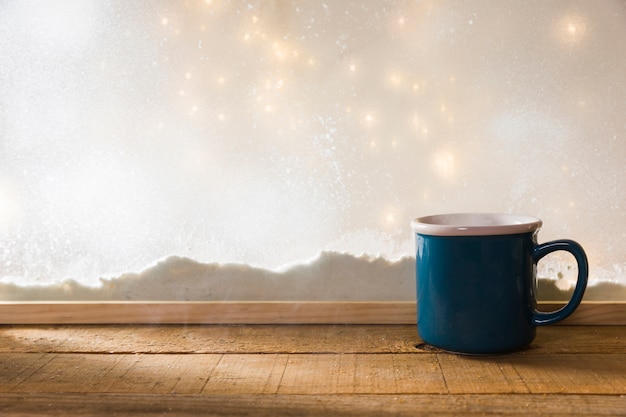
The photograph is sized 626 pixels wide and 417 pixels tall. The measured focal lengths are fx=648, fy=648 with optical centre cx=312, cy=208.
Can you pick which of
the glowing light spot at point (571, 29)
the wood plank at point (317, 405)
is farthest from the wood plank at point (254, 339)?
the glowing light spot at point (571, 29)

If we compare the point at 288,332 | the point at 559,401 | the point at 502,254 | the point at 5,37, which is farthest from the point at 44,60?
the point at 559,401

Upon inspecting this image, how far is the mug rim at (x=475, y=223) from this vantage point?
2.17ft

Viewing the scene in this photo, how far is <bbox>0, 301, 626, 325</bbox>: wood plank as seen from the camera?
0.81 meters

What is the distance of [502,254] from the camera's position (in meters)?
0.66

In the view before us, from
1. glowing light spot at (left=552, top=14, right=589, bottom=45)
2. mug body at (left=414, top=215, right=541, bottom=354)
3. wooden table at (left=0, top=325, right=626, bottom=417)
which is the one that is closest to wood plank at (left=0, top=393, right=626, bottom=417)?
wooden table at (left=0, top=325, right=626, bottom=417)

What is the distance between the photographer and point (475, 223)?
0.77m

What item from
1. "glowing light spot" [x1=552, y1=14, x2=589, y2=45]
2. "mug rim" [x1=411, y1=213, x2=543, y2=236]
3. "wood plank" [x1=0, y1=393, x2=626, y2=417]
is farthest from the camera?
"glowing light spot" [x1=552, y1=14, x2=589, y2=45]

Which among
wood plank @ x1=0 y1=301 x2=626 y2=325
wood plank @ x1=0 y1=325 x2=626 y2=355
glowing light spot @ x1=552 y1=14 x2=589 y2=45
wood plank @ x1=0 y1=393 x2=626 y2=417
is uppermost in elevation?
glowing light spot @ x1=552 y1=14 x2=589 y2=45

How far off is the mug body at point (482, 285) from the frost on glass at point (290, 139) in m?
0.14

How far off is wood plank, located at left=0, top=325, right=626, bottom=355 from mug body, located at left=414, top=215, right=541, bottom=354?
43 millimetres

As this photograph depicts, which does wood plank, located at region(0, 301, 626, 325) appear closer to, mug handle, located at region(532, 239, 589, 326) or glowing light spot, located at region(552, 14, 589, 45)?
mug handle, located at region(532, 239, 589, 326)

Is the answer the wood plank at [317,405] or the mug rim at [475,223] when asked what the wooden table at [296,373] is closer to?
the wood plank at [317,405]

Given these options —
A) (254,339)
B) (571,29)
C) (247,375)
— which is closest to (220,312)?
(254,339)

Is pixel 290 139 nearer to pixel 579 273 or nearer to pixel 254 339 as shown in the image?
pixel 254 339
